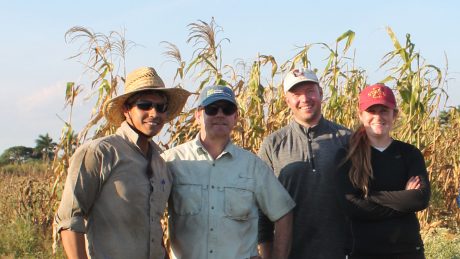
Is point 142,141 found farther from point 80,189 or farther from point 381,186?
point 381,186

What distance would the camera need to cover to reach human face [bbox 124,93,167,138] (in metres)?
3.62

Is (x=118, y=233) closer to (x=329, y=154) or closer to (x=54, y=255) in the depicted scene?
(x=329, y=154)

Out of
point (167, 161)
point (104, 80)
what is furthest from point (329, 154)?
point (104, 80)

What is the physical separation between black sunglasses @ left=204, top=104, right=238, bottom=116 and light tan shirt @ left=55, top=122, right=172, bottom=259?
1.36 ft

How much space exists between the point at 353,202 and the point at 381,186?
0.61 feet

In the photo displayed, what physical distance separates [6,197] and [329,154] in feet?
26.0

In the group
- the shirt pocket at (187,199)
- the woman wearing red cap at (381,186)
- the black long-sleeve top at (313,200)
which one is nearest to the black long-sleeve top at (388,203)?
the woman wearing red cap at (381,186)

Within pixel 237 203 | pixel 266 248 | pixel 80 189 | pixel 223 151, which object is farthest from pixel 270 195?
pixel 80 189

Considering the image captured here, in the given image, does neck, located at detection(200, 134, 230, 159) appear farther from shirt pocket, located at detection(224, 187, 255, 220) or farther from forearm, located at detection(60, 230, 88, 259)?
forearm, located at detection(60, 230, 88, 259)

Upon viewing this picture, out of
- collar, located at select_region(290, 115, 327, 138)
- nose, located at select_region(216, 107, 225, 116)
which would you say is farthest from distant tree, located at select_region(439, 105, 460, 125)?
nose, located at select_region(216, 107, 225, 116)

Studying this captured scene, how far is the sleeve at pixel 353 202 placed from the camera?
383cm

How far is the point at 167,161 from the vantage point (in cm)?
390

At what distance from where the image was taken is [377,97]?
3975 mm

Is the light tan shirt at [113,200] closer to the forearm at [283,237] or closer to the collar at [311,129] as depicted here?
the forearm at [283,237]
